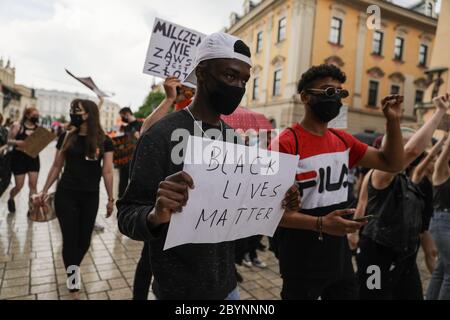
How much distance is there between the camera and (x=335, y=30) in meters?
20.1

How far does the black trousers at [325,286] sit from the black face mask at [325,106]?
90cm

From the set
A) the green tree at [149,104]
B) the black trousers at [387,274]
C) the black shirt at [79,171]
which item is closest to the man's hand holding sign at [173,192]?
the black trousers at [387,274]

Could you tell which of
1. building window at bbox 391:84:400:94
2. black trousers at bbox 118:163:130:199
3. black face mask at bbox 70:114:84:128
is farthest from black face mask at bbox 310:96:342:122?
building window at bbox 391:84:400:94

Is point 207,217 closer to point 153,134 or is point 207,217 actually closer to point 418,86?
point 153,134

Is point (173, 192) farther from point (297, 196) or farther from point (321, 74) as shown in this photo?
point (321, 74)

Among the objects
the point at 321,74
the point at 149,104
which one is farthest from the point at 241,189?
the point at 149,104

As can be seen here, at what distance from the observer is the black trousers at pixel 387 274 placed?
2590 millimetres

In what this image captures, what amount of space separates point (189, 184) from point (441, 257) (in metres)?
3.03

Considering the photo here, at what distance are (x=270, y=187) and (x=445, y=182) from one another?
2483mm

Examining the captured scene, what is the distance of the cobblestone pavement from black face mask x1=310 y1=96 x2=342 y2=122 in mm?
2269

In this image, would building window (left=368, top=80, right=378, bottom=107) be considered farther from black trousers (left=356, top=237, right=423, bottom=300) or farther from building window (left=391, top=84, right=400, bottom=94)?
black trousers (left=356, top=237, right=423, bottom=300)
